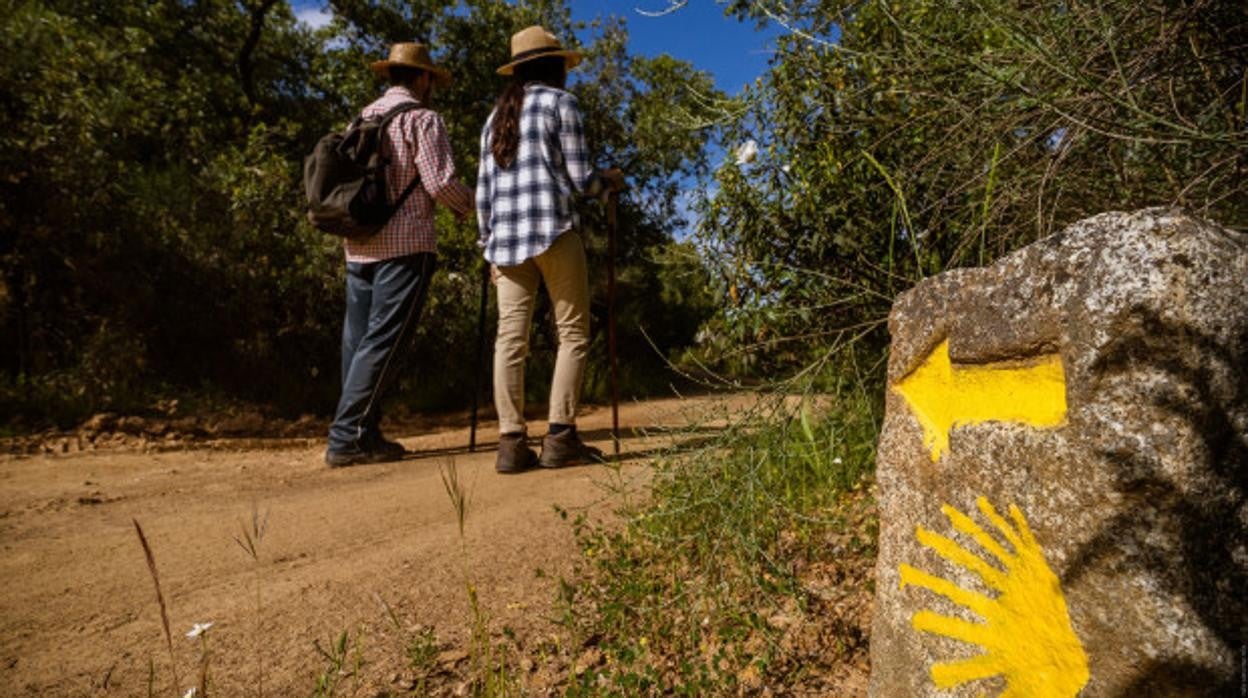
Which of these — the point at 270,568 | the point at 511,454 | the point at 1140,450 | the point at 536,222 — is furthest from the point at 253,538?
the point at 1140,450

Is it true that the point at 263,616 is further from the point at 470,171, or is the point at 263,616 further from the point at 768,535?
the point at 470,171

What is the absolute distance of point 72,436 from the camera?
523 centimetres

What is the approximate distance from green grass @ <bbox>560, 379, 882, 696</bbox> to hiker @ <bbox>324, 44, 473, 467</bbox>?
6.31 ft

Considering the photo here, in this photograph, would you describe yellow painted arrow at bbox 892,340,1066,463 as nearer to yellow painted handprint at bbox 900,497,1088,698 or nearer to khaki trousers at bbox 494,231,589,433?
yellow painted handprint at bbox 900,497,1088,698

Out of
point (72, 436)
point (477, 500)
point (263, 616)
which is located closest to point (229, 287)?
point (72, 436)

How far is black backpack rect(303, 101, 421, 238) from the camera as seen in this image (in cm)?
419

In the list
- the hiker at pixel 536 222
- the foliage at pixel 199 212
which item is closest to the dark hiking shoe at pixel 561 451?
the hiker at pixel 536 222

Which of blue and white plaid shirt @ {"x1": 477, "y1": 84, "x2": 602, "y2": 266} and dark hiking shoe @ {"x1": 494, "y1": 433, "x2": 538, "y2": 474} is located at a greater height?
blue and white plaid shirt @ {"x1": 477, "y1": 84, "x2": 602, "y2": 266}

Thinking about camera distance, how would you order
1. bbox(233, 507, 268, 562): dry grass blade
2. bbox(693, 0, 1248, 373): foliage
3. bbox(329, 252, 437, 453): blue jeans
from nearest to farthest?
1. bbox(233, 507, 268, 562): dry grass blade
2. bbox(693, 0, 1248, 373): foliage
3. bbox(329, 252, 437, 453): blue jeans

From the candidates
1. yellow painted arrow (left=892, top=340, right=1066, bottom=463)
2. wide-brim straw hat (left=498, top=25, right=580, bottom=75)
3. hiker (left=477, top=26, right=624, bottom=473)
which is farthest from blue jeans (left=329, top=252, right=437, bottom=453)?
yellow painted arrow (left=892, top=340, right=1066, bottom=463)

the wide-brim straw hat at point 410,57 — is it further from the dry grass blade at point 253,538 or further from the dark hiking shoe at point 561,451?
the dry grass blade at point 253,538

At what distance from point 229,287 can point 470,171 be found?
9.49 feet

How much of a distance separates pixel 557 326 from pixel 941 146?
6.98 feet

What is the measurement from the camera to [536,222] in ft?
12.7
